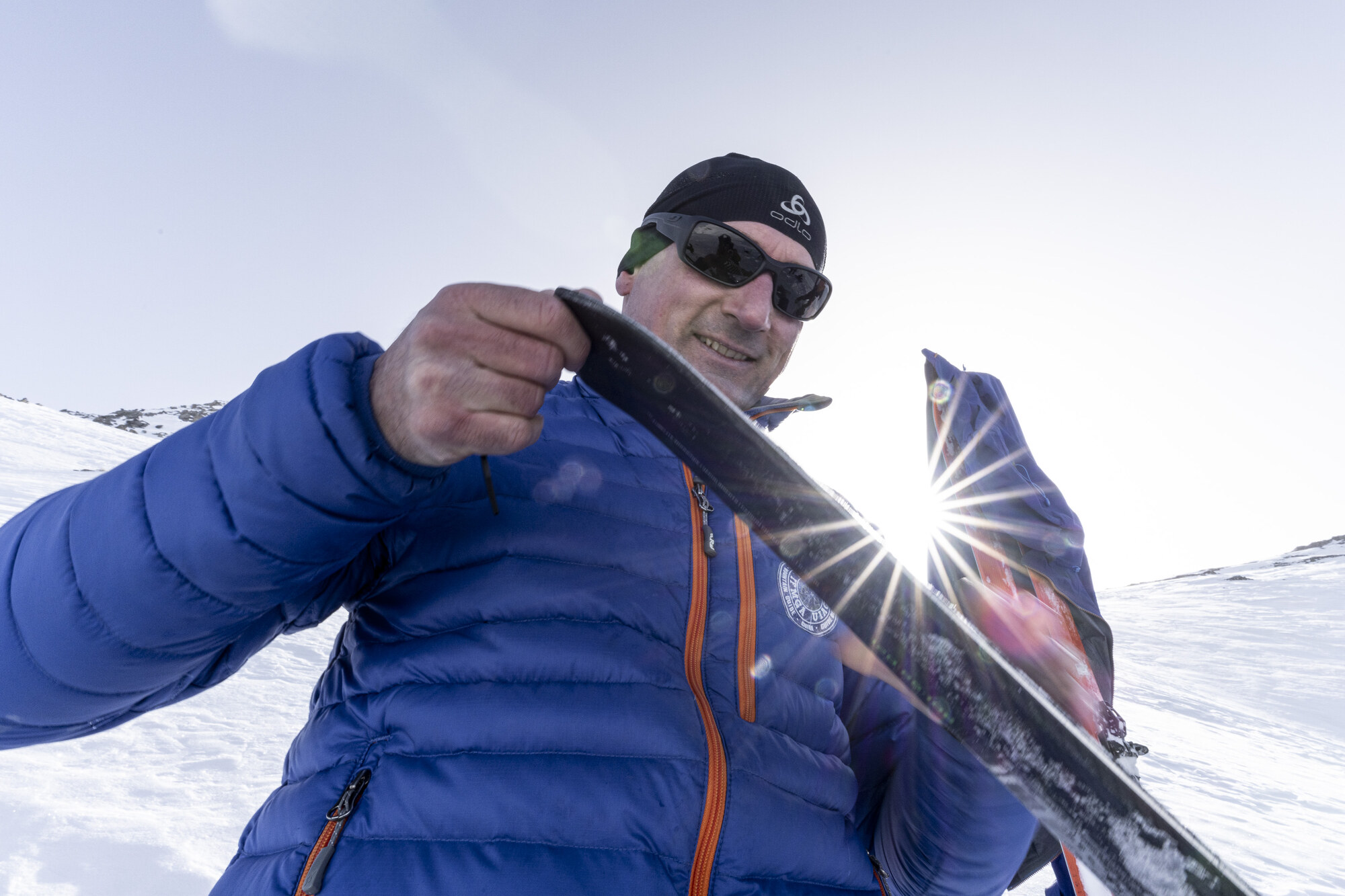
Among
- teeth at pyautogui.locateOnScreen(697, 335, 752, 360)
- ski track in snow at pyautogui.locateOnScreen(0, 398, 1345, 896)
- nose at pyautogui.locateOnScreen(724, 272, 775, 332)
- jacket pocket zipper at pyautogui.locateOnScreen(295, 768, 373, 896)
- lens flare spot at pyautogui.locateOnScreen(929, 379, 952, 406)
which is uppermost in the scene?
nose at pyautogui.locateOnScreen(724, 272, 775, 332)

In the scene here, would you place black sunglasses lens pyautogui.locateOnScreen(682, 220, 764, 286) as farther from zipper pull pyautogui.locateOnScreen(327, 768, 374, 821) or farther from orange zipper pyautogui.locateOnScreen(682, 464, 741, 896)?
zipper pull pyautogui.locateOnScreen(327, 768, 374, 821)

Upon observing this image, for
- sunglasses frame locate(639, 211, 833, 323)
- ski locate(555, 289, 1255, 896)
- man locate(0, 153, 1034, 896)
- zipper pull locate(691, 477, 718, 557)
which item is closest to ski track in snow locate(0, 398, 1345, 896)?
ski locate(555, 289, 1255, 896)

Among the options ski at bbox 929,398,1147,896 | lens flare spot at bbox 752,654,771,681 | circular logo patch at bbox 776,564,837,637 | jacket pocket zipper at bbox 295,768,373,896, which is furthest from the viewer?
circular logo patch at bbox 776,564,837,637

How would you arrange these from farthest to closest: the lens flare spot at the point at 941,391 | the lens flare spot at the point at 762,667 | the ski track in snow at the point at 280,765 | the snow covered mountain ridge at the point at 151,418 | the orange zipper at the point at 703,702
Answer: the snow covered mountain ridge at the point at 151,418 < the ski track in snow at the point at 280,765 < the lens flare spot at the point at 941,391 < the lens flare spot at the point at 762,667 < the orange zipper at the point at 703,702

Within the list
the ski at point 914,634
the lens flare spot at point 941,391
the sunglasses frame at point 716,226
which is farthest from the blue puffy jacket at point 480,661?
the sunglasses frame at point 716,226

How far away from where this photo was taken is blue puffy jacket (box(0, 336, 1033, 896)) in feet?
3.15

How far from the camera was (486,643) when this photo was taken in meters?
1.26

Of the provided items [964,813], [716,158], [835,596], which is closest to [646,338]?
[835,596]

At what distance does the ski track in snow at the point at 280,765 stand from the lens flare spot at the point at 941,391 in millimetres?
1154

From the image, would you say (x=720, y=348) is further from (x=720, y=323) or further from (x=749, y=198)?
(x=749, y=198)

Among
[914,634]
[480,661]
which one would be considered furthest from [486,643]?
[914,634]

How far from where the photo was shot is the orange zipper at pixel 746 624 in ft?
4.61

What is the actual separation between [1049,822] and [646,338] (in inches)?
38.6

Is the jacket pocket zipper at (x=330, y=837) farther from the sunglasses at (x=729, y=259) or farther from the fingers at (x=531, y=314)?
the sunglasses at (x=729, y=259)
